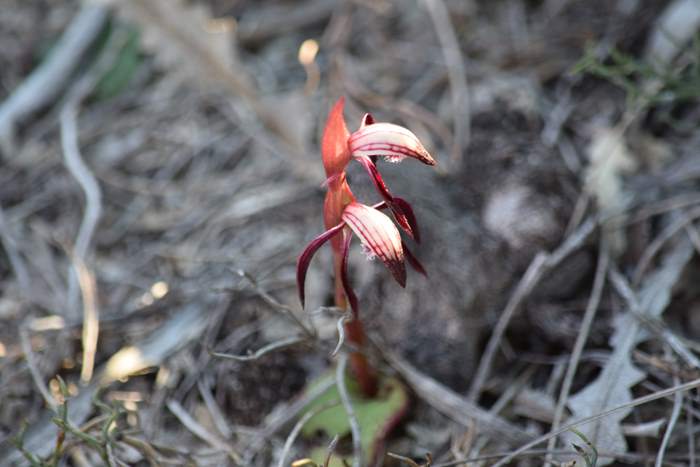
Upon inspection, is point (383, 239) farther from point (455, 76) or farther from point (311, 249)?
point (455, 76)

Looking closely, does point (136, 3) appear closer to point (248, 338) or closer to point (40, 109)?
point (40, 109)

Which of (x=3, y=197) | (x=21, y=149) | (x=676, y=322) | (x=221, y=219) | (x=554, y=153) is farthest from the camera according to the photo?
(x=21, y=149)

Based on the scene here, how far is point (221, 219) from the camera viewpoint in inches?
99.2

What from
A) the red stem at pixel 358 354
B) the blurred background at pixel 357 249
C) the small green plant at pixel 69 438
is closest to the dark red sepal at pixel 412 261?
the red stem at pixel 358 354

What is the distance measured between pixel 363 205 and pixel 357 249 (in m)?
0.69

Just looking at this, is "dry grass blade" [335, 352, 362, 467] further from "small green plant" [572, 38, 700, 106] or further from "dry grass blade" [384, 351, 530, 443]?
"small green plant" [572, 38, 700, 106]

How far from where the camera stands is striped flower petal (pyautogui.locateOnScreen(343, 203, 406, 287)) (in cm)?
136

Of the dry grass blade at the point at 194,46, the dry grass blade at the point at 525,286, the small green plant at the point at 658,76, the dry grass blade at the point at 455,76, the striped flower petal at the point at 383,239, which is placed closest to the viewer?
the striped flower petal at the point at 383,239

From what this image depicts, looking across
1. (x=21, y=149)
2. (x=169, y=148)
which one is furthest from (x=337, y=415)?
(x=21, y=149)

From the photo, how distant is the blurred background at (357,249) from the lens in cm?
181

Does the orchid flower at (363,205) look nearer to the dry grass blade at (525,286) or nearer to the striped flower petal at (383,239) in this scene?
the striped flower petal at (383,239)

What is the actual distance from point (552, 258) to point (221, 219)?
1139 millimetres

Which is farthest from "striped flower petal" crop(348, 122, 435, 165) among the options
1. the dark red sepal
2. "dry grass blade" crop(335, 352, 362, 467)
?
"dry grass blade" crop(335, 352, 362, 467)

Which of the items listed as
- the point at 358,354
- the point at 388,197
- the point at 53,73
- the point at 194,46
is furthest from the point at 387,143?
the point at 53,73
